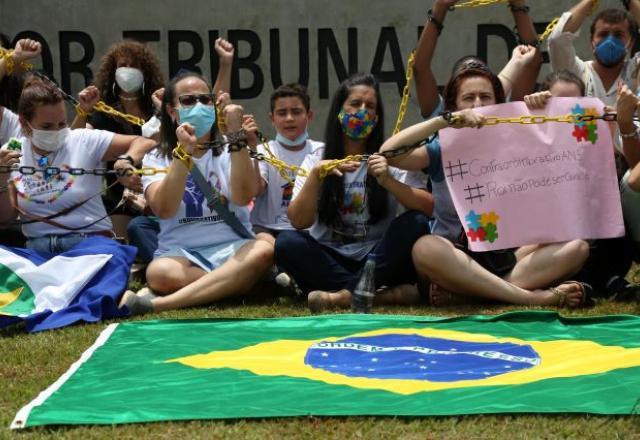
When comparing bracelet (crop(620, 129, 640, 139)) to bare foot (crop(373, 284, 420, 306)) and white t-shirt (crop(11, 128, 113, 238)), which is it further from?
white t-shirt (crop(11, 128, 113, 238))

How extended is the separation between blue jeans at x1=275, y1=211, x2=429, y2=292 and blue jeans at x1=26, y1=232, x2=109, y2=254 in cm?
113

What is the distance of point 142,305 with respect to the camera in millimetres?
5320

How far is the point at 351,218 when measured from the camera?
5598mm

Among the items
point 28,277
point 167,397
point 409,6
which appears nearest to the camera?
point 167,397

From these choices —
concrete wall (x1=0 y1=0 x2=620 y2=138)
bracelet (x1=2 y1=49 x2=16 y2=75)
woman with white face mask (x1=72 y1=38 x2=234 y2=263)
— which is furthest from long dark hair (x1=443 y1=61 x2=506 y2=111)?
concrete wall (x1=0 y1=0 x2=620 y2=138)

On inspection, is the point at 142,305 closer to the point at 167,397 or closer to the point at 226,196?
the point at 226,196

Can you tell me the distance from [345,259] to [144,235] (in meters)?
1.37

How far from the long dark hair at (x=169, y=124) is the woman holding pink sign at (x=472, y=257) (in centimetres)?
119

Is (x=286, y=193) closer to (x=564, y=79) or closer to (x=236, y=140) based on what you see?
(x=236, y=140)

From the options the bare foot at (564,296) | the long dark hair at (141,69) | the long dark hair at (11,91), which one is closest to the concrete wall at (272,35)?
the long dark hair at (141,69)

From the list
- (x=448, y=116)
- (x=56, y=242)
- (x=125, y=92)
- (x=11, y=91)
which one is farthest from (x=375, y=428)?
(x=11, y=91)

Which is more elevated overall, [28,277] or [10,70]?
[10,70]

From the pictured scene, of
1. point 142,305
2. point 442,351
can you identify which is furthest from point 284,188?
point 442,351

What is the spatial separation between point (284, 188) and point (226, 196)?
0.50 metres
